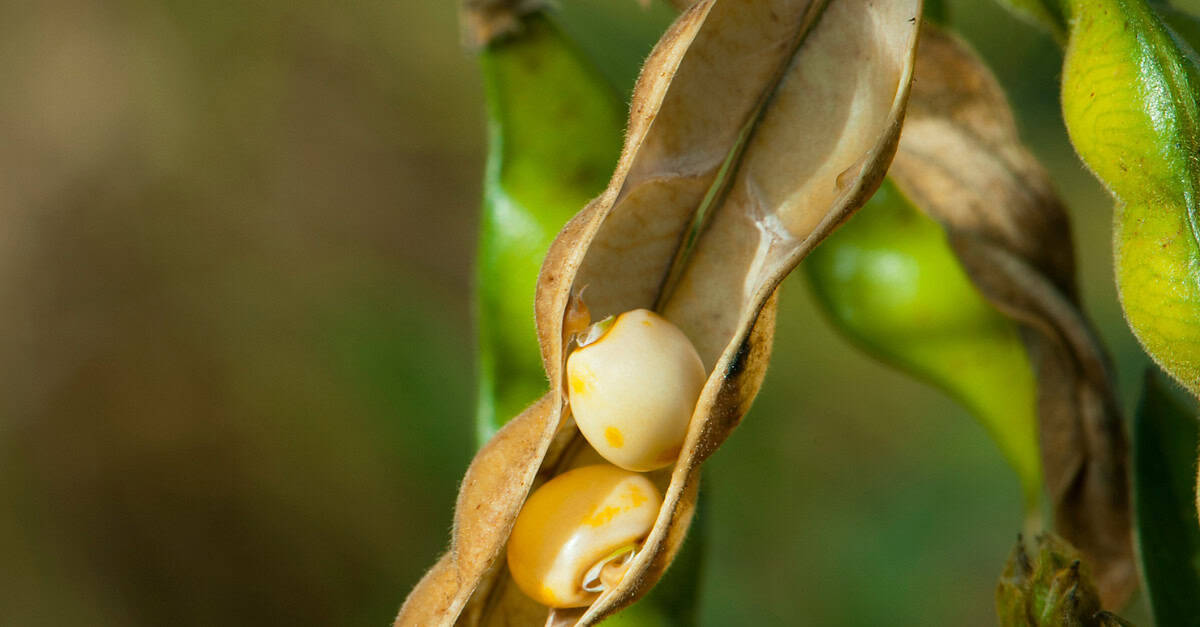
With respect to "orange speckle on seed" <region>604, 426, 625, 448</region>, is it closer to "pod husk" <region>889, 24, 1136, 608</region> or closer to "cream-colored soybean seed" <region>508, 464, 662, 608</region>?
"cream-colored soybean seed" <region>508, 464, 662, 608</region>

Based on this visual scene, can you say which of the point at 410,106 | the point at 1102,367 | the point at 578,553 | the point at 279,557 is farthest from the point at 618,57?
the point at 578,553

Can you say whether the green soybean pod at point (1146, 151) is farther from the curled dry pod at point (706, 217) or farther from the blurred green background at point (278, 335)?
the blurred green background at point (278, 335)

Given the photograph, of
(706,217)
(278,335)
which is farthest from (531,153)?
(278,335)

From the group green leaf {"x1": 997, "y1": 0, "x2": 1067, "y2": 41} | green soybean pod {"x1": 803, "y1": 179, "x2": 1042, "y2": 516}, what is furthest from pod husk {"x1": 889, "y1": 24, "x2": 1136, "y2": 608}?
green leaf {"x1": 997, "y1": 0, "x2": 1067, "y2": 41}

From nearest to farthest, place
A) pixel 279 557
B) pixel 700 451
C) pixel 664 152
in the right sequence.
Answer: pixel 700 451 → pixel 664 152 → pixel 279 557

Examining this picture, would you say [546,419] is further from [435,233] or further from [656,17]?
[435,233]

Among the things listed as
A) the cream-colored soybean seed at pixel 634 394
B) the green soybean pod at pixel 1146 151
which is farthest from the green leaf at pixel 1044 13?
the cream-colored soybean seed at pixel 634 394

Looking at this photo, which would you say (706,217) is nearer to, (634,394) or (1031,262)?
(634,394)
